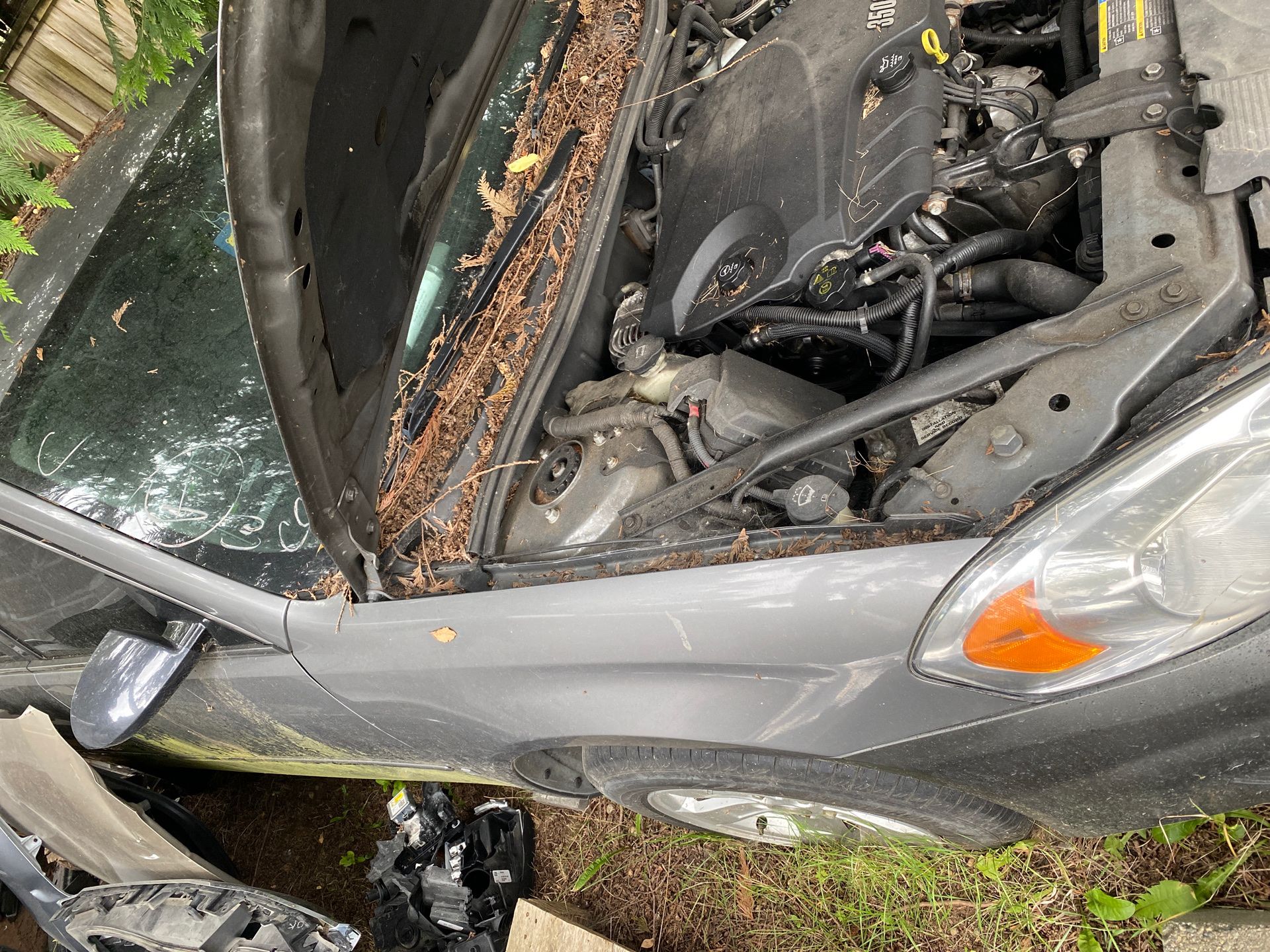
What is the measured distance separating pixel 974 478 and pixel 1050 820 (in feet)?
1.78

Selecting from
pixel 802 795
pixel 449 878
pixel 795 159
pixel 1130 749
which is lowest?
pixel 449 878

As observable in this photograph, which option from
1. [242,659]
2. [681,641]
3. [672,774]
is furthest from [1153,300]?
[242,659]

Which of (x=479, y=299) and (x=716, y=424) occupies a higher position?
(x=479, y=299)

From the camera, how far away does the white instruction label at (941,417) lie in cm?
153

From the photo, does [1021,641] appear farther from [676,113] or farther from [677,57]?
[677,57]

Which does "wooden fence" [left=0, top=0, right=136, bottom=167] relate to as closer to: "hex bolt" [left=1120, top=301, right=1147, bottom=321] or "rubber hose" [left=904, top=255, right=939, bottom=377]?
"rubber hose" [left=904, top=255, right=939, bottom=377]

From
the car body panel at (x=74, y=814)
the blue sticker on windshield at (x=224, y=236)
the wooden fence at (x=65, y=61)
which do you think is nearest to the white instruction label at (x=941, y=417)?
the blue sticker on windshield at (x=224, y=236)

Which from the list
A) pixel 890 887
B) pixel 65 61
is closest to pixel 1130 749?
pixel 890 887

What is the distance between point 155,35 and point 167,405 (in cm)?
79

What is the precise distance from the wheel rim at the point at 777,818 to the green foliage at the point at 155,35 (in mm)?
1825

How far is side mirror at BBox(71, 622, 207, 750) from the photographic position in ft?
5.55

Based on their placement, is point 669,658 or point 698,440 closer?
point 669,658

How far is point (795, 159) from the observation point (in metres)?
1.79

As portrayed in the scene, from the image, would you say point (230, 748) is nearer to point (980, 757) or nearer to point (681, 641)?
point (681, 641)
